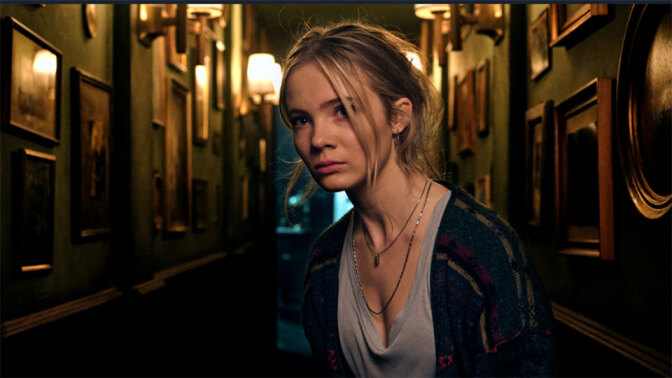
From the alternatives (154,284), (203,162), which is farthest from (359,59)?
(203,162)

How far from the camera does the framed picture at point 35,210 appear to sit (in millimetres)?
2406

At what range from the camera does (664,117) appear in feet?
5.26

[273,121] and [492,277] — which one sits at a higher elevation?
[273,121]

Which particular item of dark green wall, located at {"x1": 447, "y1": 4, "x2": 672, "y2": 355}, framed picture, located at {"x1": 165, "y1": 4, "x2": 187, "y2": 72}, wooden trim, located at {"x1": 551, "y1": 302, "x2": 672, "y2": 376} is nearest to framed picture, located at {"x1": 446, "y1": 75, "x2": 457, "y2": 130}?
dark green wall, located at {"x1": 447, "y1": 4, "x2": 672, "y2": 355}

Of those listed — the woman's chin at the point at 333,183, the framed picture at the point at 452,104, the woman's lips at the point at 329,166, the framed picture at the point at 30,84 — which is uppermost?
the framed picture at the point at 452,104

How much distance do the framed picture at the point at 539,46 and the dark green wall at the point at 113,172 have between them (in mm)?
2245

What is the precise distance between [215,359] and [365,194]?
5.14m

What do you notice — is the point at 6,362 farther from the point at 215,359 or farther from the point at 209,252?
the point at 209,252

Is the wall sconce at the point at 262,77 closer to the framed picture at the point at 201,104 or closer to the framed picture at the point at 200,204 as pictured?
the framed picture at the point at 201,104

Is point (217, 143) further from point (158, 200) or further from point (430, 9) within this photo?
point (430, 9)

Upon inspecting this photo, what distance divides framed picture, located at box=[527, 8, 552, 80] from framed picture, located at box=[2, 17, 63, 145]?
222 centimetres

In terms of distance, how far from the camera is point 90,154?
323cm

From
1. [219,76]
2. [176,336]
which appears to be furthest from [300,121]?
[219,76]

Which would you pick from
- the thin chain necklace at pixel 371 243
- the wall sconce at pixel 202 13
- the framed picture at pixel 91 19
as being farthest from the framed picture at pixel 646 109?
the wall sconce at pixel 202 13
